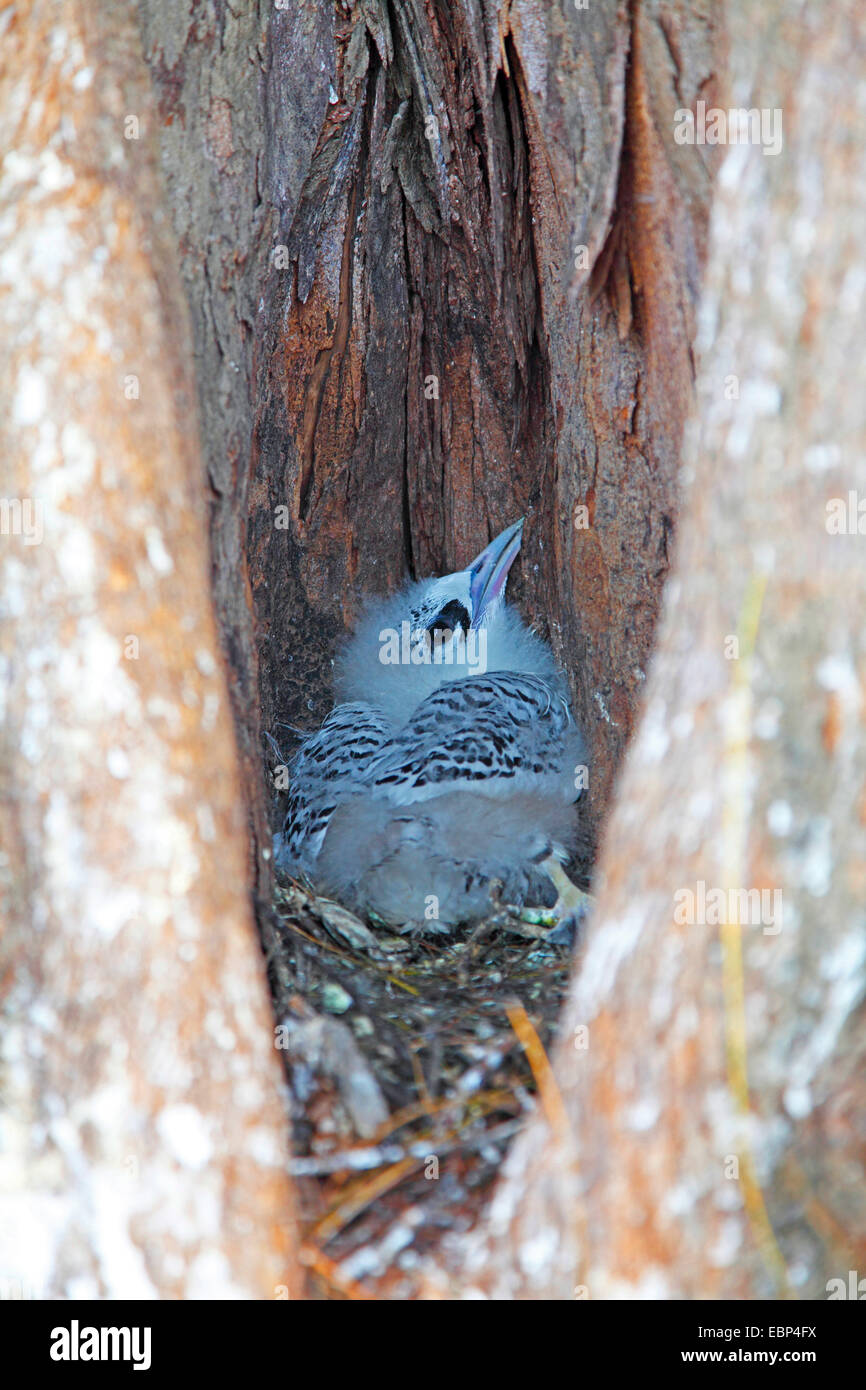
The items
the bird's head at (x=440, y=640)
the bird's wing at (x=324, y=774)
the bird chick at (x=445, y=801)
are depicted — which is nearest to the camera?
the bird chick at (x=445, y=801)

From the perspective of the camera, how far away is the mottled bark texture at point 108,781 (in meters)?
1.77

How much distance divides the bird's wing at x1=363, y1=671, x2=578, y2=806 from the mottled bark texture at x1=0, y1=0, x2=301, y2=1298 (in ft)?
5.32

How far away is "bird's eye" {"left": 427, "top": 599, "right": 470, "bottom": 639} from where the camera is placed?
14.6 feet

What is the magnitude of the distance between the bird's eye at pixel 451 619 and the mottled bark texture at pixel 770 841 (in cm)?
278

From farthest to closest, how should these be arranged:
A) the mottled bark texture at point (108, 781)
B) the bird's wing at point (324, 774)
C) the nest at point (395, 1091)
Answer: the bird's wing at point (324, 774)
the nest at point (395, 1091)
the mottled bark texture at point (108, 781)

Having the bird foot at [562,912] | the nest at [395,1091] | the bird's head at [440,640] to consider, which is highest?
the bird's head at [440,640]

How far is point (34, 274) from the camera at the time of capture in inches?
75.9

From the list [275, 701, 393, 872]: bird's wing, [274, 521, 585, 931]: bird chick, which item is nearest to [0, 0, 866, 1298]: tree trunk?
[274, 521, 585, 931]: bird chick

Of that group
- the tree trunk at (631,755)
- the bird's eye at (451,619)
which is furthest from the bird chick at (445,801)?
the tree trunk at (631,755)

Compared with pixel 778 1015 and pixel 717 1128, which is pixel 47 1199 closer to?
pixel 717 1128

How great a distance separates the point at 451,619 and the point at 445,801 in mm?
1076

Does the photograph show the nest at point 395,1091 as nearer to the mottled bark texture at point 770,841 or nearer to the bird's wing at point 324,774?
the mottled bark texture at point 770,841

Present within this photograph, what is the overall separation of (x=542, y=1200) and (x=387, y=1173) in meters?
0.45

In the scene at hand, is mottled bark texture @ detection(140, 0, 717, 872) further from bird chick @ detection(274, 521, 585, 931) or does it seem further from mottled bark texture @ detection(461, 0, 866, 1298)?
mottled bark texture @ detection(461, 0, 866, 1298)
